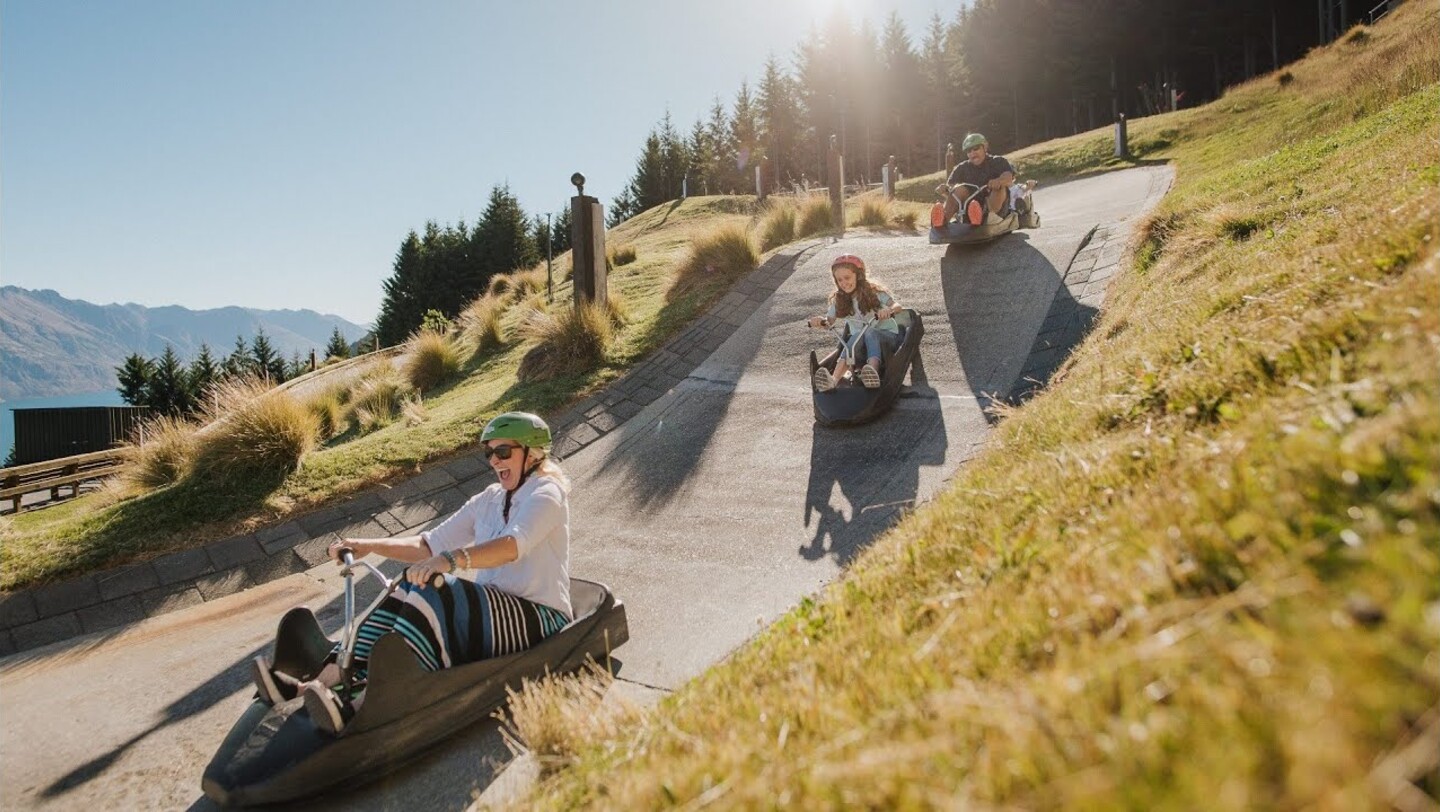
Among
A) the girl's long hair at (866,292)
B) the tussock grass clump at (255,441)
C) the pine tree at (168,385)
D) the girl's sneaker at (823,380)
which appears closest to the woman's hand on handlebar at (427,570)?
the girl's sneaker at (823,380)

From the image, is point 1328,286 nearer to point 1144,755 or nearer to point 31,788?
point 1144,755

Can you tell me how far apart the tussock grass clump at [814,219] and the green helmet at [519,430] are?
1124cm

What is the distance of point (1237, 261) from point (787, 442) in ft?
12.9

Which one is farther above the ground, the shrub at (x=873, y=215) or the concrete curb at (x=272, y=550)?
the shrub at (x=873, y=215)

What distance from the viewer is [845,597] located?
321 centimetres

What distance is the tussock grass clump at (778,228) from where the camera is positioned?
47.7ft

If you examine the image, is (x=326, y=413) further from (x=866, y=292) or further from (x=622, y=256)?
→ (x=622, y=256)

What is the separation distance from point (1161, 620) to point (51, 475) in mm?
22220

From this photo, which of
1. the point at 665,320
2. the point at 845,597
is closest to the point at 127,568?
the point at 845,597

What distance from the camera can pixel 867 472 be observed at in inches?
263

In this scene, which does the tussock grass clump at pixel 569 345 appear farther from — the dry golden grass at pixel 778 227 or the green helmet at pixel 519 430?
the green helmet at pixel 519 430

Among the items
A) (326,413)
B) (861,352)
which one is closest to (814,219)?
(861,352)

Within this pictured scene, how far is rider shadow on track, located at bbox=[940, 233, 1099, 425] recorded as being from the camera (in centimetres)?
804

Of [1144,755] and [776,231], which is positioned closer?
[1144,755]
